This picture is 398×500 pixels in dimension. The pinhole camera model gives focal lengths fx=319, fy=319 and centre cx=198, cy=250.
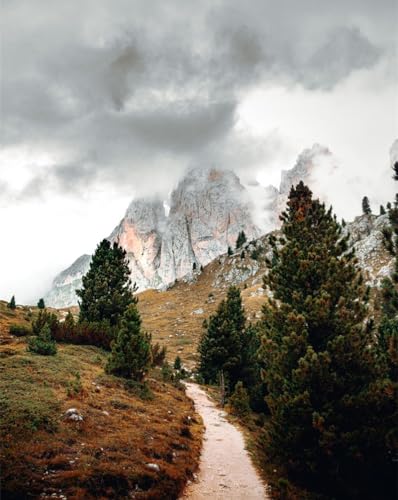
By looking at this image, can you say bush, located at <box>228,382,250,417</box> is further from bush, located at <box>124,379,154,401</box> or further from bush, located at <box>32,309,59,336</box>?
bush, located at <box>32,309,59,336</box>

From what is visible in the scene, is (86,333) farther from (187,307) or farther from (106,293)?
(187,307)

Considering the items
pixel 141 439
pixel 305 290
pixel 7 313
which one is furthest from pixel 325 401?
pixel 7 313

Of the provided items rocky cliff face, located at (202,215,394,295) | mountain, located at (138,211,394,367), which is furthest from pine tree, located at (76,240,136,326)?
rocky cliff face, located at (202,215,394,295)

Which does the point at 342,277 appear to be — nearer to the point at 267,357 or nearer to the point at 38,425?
the point at 267,357

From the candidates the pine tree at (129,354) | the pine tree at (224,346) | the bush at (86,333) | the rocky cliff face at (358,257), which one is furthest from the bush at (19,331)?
the rocky cliff face at (358,257)

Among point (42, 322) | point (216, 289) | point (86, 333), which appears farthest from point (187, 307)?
point (42, 322)

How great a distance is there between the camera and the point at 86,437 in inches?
499

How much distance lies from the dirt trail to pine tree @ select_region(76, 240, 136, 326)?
21.7m

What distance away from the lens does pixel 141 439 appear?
13945 mm

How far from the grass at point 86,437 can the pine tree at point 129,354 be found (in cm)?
204

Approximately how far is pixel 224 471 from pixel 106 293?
99.7 feet

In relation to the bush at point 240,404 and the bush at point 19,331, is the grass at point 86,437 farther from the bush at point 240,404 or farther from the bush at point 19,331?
the bush at point 19,331

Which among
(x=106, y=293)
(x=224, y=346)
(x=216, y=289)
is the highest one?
(x=216, y=289)

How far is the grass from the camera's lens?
9.27 metres
